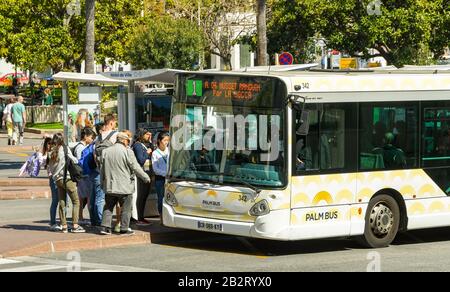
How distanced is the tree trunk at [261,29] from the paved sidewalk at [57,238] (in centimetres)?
1156

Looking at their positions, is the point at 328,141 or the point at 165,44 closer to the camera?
the point at 328,141

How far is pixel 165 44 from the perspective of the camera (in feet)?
176

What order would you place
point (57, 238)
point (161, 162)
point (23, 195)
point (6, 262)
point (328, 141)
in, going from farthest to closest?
point (23, 195) → point (161, 162) → point (57, 238) → point (328, 141) → point (6, 262)

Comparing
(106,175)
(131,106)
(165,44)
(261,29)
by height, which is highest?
(165,44)

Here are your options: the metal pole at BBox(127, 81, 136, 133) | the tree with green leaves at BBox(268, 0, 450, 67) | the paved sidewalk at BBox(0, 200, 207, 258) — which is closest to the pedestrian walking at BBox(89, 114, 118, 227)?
the paved sidewalk at BBox(0, 200, 207, 258)

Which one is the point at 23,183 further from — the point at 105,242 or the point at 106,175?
the point at 105,242

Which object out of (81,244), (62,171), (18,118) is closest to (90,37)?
(18,118)

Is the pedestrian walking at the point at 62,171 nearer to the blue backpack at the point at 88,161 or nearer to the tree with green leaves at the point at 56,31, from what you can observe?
the blue backpack at the point at 88,161

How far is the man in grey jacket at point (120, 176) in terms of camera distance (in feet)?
52.8

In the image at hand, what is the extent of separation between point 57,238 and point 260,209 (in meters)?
3.14

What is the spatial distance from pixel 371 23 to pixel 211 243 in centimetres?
3002

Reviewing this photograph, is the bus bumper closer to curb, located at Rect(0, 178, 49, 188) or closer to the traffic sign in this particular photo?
curb, located at Rect(0, 178, 49, 188)

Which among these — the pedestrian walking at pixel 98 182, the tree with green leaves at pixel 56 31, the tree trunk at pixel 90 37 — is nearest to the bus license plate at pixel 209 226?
the pedestrian walking at pixel 98 182
